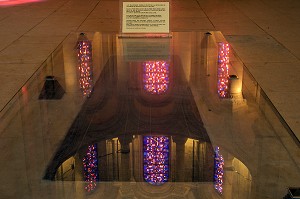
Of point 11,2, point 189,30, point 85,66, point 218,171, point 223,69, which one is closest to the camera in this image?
point 218,171

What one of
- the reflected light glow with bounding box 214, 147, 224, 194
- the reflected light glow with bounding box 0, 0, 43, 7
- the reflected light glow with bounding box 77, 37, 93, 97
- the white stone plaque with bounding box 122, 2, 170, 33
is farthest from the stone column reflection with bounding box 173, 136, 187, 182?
the reflected light glow with bounding box 0, 0, 43, 7

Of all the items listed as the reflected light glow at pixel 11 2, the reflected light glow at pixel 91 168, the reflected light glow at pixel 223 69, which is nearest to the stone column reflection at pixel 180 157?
the reflected light glow at pixel 91 168

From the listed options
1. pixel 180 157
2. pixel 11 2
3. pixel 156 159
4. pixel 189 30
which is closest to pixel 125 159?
pixel 156 159

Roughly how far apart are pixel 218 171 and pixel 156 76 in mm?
2581

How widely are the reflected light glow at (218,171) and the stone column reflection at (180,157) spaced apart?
0.83ft

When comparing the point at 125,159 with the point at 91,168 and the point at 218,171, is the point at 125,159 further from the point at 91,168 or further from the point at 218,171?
the point at 218,171

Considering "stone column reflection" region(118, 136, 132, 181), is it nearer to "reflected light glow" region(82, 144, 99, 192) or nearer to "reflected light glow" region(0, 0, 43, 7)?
"reflected light glow" region(82, 144, 99, 192)

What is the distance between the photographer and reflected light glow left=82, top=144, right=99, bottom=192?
12.8 feet

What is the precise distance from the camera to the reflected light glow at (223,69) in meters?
6.02

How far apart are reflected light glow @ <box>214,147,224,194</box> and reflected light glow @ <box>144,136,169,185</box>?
0.38m

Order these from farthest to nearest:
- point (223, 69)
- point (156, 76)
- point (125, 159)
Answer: point (223, 69) < point (156, 76) < point (125, 159)

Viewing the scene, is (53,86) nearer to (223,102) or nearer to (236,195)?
(223,102)

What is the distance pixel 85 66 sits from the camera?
6934 millimetres

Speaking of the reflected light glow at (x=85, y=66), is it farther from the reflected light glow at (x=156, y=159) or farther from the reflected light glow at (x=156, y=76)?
the reflected light glow at (x=156, y=159)
